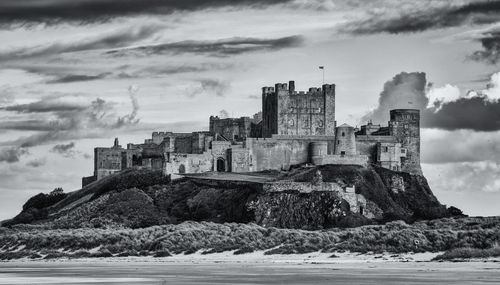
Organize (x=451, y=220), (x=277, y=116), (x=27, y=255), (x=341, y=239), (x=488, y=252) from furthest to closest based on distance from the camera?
(x=277, y=116) < (x=451, y=220) < (x=27, y=255) < (x=341, y=239) < (x=488, y=252)

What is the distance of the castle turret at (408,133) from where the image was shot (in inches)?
4090

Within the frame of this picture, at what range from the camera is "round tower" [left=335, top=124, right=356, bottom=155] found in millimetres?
100000

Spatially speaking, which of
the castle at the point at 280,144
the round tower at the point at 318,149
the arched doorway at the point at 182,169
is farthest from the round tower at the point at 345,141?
the arched doorway at the point at 182,169

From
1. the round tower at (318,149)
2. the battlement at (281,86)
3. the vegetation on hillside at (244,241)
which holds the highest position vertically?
the battlement at (281,86)

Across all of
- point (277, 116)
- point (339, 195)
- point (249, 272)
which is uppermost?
point (277, 116)

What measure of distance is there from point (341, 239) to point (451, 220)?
95.1ft

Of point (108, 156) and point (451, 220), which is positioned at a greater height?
point (108, 156)

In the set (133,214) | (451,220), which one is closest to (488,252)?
(451,220)

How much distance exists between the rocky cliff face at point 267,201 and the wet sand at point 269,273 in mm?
34064

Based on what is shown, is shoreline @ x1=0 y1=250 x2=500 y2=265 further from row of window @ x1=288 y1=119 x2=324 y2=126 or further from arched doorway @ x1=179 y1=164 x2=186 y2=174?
row of window @ x1=288 y1=119 x2=324 y2=126

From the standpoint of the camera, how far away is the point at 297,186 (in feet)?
274

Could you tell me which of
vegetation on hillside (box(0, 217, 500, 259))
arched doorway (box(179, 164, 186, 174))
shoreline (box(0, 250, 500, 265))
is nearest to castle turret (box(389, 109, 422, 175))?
arched doorway (box(179, 164, 186, 174))

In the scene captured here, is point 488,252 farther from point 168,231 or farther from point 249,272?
point 168,231

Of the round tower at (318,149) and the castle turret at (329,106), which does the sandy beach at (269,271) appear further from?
the castle turret at (329,106)
